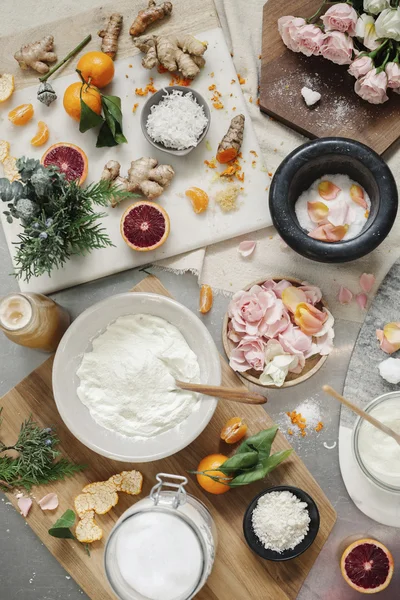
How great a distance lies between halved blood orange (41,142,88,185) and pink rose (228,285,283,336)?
50cm

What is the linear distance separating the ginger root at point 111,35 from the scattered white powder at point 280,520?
3.81 ft

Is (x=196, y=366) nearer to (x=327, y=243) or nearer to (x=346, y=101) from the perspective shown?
(x=327, y=243)

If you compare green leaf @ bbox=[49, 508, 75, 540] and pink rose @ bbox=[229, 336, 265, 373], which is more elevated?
pink rose @ bbox=[229, 336, 265, 373]

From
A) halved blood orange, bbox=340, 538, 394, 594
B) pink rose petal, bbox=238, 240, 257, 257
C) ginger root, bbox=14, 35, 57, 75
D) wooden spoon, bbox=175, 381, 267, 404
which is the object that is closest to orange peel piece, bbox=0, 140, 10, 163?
ginger root, bbox=14, 35, 57, 75

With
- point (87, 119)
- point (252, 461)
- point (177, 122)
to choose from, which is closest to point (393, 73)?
point (177, 122)

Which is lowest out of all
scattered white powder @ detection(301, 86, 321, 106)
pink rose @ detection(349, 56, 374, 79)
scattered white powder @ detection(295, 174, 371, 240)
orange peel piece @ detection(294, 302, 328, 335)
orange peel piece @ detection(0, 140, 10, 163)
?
orange peel piece @ detection(294, 302, 328, 335)

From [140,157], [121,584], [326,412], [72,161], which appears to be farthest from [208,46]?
[121,584]

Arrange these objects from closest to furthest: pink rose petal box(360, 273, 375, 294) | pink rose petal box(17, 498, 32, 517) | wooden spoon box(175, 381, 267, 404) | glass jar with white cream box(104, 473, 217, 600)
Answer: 1. glass jar with white cream box(104, 473, 217, 600)
2. wooden spoon box(175, 381, 267, 404)
3. pink rose petal box(17, 498, 32, 517)
4. pink rose petal box(360, 273, 375, 294)

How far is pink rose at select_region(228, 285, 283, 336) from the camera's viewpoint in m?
1.64

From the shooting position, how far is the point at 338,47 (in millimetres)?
1663

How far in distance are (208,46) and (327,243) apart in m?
0.63

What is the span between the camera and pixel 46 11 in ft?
6.01

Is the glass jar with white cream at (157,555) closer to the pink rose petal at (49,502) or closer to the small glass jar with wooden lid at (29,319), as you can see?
the pink rose petal at (49,502)

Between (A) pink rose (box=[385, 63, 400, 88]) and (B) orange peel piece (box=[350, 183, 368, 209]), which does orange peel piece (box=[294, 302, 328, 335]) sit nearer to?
(B) orange peel piece (box=[350, 183, 368, 209])
